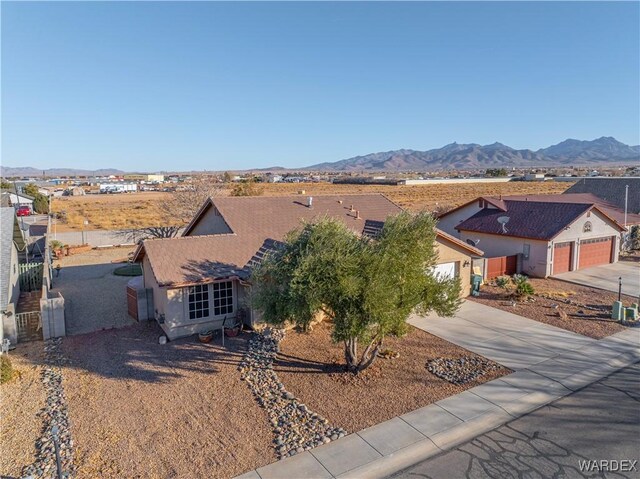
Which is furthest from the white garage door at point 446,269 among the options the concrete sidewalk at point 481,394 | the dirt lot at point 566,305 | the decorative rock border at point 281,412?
the decorative rock border at point 281,412

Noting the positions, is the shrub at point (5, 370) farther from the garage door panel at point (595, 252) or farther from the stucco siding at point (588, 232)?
the garage door panel at point (595, 252)

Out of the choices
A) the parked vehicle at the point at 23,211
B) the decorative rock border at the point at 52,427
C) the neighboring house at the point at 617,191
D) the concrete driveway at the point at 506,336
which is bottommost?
the decorative rock border at the point at 52,427

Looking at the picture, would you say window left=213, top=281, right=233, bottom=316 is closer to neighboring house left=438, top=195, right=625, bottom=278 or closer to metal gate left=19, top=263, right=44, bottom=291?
metal gate left=19, top=263, right=44, bottom=291

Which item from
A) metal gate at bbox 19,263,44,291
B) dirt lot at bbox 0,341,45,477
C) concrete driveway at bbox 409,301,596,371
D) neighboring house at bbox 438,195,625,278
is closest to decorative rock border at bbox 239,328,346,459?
dirt lot at bbox 0,341,45,477

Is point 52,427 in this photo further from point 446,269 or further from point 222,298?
point 446,269

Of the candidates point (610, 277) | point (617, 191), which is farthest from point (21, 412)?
point (617, 191)

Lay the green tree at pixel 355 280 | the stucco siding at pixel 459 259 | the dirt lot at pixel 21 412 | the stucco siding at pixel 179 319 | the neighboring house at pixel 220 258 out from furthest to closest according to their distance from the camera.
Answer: the stucco siding at pixel 459 259
the neighboring house at pixel 220 258
the stucco siding at pixel 179 319
the green tree at pixel 355 280
the dirt lot at pixel 21 412

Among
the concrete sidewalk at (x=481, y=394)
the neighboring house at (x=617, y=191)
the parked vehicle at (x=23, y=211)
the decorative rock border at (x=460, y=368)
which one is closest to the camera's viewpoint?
the concrete sidewalk at (x=481, y=394)
